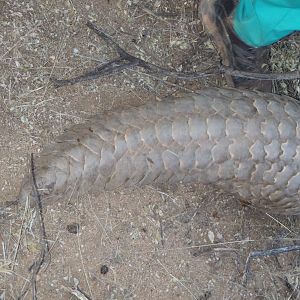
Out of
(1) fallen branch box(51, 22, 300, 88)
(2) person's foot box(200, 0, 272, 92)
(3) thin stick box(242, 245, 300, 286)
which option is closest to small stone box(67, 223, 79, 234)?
(1) fallen branch box(51, 22, 300, 88)

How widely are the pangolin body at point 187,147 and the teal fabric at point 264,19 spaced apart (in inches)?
8.0

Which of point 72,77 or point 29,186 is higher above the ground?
point 72,77

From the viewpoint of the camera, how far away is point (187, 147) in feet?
6.80

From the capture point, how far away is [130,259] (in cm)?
238

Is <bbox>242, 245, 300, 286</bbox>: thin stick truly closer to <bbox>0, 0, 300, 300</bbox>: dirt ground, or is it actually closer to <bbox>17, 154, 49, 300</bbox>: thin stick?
<bbox>0, 0, 300, 300</bbox>: dirt ground

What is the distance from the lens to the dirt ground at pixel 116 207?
224 centimetres

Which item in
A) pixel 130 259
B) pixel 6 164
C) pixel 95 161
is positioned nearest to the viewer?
pixel 95 161

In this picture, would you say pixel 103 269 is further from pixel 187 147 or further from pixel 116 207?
pixel 187 147

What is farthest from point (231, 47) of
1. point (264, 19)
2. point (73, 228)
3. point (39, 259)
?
point (39, 259)

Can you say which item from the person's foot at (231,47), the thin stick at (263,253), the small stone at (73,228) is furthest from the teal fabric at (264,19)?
the small stone at (73,228)

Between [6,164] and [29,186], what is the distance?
0.62 feet

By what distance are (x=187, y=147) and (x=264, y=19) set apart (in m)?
0.47

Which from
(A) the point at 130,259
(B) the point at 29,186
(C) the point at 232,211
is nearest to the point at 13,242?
(B) the point at 29,186

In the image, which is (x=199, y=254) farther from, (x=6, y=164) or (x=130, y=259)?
(x=6, y=164)
